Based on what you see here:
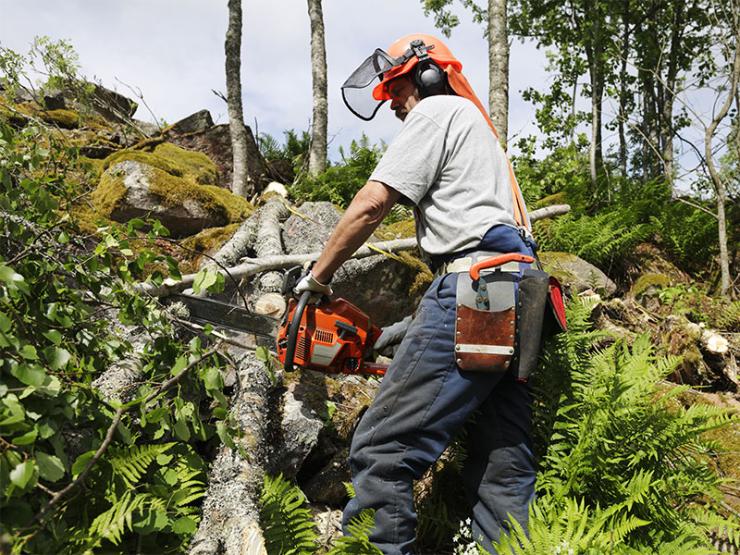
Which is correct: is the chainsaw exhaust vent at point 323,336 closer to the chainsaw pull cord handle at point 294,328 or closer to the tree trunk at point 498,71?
the chainsaw pull cord handle at point 294,328

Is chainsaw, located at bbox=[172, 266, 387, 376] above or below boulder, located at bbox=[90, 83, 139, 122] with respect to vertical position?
below

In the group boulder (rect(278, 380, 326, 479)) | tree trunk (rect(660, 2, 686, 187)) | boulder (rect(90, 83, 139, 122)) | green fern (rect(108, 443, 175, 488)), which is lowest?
boulder (rect(278, 380, 326, 479))

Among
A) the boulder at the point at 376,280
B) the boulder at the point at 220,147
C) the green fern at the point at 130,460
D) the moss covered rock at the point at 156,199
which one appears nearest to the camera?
the green fern at the point at 130,460

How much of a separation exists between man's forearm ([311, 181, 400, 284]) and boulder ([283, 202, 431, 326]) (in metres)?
1.99

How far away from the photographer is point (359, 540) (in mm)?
2131

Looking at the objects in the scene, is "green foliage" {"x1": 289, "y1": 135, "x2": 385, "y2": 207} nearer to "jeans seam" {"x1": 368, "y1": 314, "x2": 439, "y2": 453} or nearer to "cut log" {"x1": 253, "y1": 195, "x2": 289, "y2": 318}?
"cut log" {"x1": 253, "y1": 195, "x2": 289, "y2": 318}

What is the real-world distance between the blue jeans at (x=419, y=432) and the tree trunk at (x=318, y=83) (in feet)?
23.9

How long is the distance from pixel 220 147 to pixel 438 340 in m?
8.64

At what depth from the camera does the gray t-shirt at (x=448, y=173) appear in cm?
248

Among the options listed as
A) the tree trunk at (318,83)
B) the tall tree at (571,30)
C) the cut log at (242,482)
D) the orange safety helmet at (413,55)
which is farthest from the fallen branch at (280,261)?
the tall tree at (571,30)

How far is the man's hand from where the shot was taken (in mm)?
2669

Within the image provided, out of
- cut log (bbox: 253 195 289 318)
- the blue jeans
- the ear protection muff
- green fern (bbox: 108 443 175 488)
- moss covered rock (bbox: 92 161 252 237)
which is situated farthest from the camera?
moss covered rock (bbox: 92 161 252 237)

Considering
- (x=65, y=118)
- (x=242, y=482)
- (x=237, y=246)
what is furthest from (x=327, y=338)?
(x=65, y=118)

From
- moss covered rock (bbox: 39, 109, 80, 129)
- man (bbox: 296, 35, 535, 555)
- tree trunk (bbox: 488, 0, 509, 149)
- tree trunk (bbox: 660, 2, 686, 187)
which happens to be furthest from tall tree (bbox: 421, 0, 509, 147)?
tree trunk (bbox: 660, 2, 686, 187)
